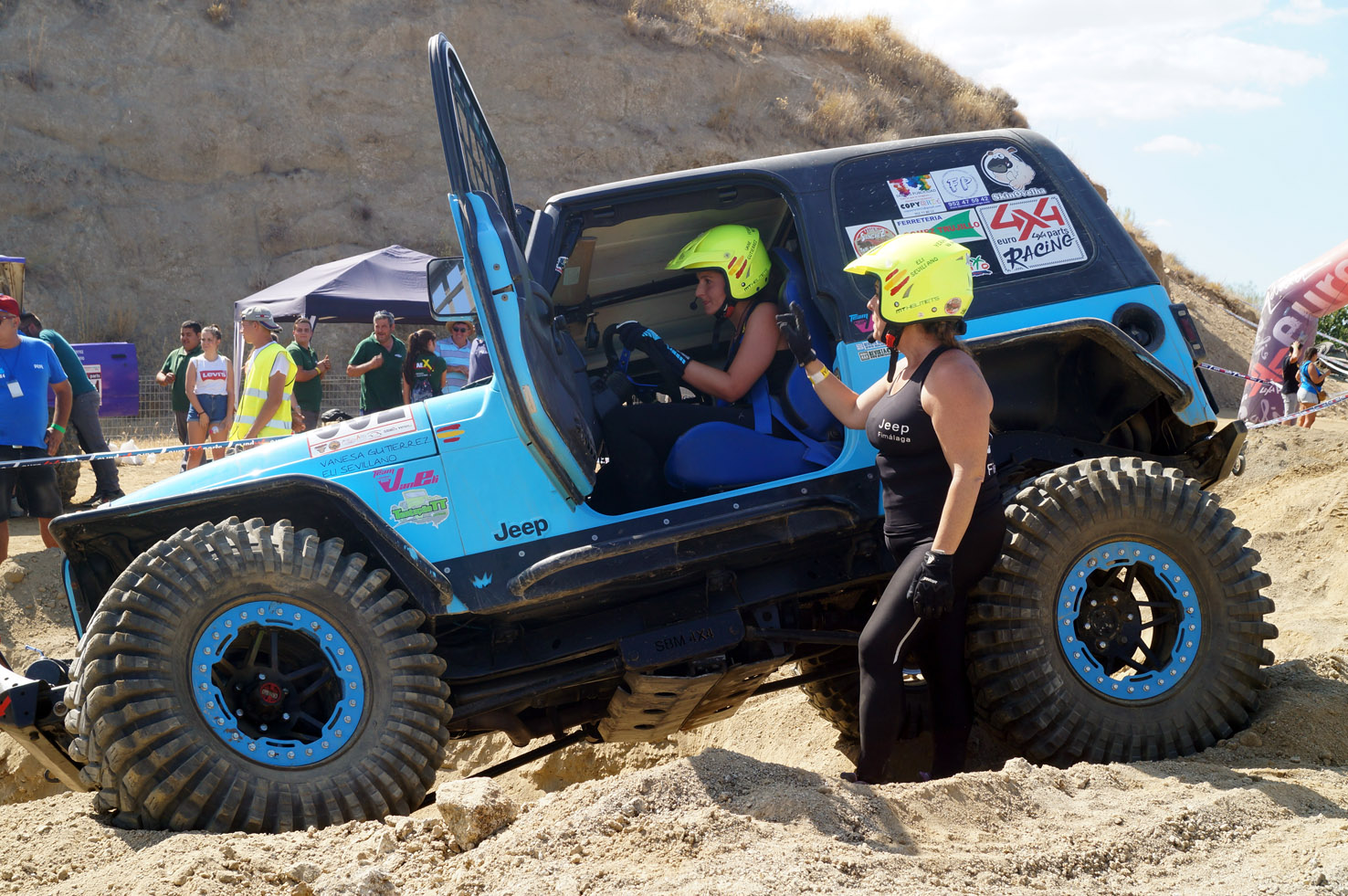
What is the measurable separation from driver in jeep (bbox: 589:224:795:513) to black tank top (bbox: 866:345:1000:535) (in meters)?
0.74

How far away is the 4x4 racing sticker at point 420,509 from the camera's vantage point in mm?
4055

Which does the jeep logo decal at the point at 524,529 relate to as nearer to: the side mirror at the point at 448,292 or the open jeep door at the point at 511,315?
the open jeep door at the point at 511,315

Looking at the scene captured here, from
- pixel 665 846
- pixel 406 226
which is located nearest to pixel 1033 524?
pixel 665 846

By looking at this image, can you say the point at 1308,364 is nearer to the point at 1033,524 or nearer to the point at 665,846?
the point at 1033,524

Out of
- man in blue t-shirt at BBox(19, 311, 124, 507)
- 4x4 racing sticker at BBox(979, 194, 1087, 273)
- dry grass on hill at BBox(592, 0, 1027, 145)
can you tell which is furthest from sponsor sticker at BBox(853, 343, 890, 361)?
dry grass on hill at BBox(592, 0, 1027, 145)

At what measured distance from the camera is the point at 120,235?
69.2 ft

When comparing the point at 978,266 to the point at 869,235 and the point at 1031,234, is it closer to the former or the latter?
the point at 1031,234

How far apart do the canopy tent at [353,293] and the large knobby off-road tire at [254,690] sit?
955 cm

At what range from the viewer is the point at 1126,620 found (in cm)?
412

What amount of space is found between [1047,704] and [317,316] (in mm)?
11096

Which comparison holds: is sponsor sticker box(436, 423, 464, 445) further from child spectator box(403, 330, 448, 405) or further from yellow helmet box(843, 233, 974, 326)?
child spectator box(403, 330, 448, 405)

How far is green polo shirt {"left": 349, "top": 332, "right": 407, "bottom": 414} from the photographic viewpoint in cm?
1012

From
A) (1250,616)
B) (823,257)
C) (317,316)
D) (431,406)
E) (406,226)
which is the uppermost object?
(406,226)

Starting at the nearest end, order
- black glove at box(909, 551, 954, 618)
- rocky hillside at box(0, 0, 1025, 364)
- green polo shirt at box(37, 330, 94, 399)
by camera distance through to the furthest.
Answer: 1. black glove at box(909, 551, 954, 618)
2. green polo shirt at box(37, 330, 94, 399)
3. rocky hillside at box(0, 0, 1025, 364)
